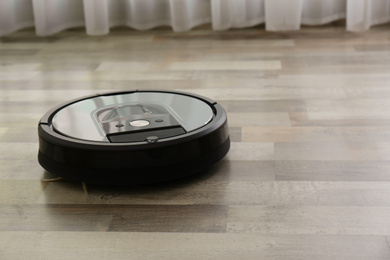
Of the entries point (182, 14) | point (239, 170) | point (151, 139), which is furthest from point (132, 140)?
point (182, 14)

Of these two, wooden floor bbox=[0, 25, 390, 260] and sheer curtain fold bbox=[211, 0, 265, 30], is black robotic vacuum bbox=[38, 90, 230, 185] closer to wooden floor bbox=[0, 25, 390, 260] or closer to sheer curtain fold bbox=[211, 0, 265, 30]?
wooden floor bbox=[0, 25, 390, 260]

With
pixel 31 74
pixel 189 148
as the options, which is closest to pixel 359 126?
pixel 189 148

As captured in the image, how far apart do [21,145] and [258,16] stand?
151 centimetres

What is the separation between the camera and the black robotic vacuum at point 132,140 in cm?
111

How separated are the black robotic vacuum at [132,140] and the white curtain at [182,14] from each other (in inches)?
51.4

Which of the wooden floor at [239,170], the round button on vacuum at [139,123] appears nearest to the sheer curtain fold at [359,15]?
the wooden floor at [239,170]

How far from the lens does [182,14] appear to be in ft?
8.49

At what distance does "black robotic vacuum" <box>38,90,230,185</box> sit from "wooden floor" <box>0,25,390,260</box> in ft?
0.14

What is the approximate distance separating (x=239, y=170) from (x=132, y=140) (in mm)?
236

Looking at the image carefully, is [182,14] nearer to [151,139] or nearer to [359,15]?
[359,15]

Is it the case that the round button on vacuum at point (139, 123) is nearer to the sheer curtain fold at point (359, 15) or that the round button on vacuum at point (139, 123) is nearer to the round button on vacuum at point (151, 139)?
the round button on vacuum at point (151, 139)

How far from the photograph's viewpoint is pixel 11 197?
114 cm

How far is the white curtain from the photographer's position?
8.28ft

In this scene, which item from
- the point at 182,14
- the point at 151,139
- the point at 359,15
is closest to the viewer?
the point at 151,139
